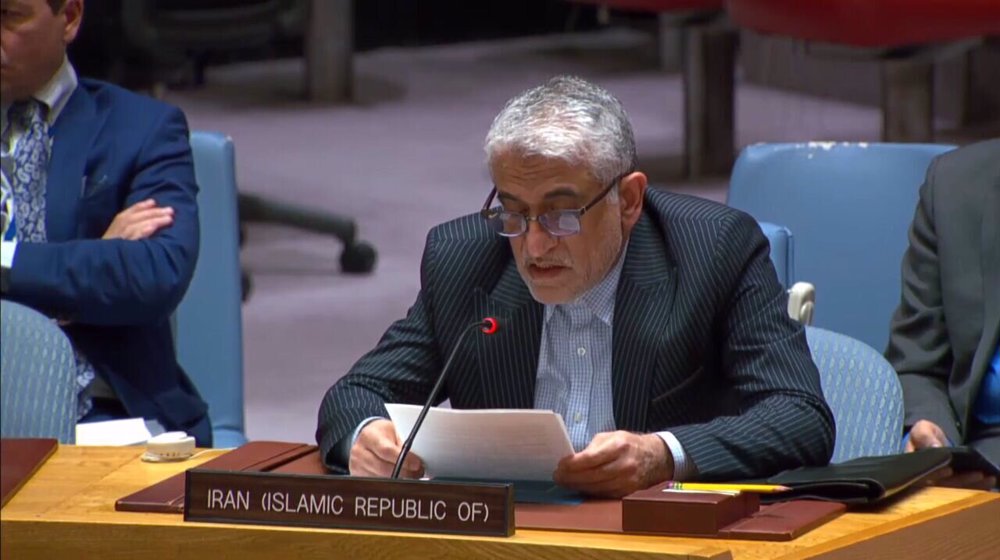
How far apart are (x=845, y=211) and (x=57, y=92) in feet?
4.32

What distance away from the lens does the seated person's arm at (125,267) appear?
118 inches

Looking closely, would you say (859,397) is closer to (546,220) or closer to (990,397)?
(990,397)

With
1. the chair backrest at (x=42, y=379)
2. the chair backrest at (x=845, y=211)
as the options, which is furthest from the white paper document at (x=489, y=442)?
the chair backrest at (x=845, y=211)

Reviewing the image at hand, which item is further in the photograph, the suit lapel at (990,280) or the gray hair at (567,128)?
the suit lapel at (990,280)

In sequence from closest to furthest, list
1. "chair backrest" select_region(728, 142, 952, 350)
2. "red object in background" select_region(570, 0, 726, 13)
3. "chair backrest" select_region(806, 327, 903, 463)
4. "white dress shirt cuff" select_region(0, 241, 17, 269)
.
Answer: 1. "chair backrest" select_region(806, 327, 903, 463)
2. "white dress shirt cuff" select_region(0, 241, 17, 269)
3. "chair backrest" select_region(728, 142, 952, 350)
4. "red object in background" select_region(570, 0, 726, 13)

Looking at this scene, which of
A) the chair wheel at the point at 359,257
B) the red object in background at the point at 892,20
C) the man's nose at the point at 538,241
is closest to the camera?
the man's nose at the point at 538,241

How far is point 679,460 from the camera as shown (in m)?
2.25

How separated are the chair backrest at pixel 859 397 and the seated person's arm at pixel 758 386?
186 mm

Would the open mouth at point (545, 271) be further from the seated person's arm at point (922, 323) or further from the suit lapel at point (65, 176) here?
the suit lapel at point (65, 176)

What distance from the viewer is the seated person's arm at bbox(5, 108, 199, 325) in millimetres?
3004

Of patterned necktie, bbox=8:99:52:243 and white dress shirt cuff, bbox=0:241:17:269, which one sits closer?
white dress shirt cuff, bbox=0:241:17:269

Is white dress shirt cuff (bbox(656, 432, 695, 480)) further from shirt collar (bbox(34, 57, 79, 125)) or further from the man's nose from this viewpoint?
shirt collar (bbox(34, 57, 79, 125))

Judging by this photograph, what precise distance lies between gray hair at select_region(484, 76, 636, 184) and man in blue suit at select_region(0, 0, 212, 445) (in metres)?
0.87

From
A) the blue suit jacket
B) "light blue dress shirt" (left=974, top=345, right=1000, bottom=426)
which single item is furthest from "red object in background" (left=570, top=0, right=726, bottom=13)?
"light blue dress shirt" (left=974, top=345, right=1000, bottom=426)
